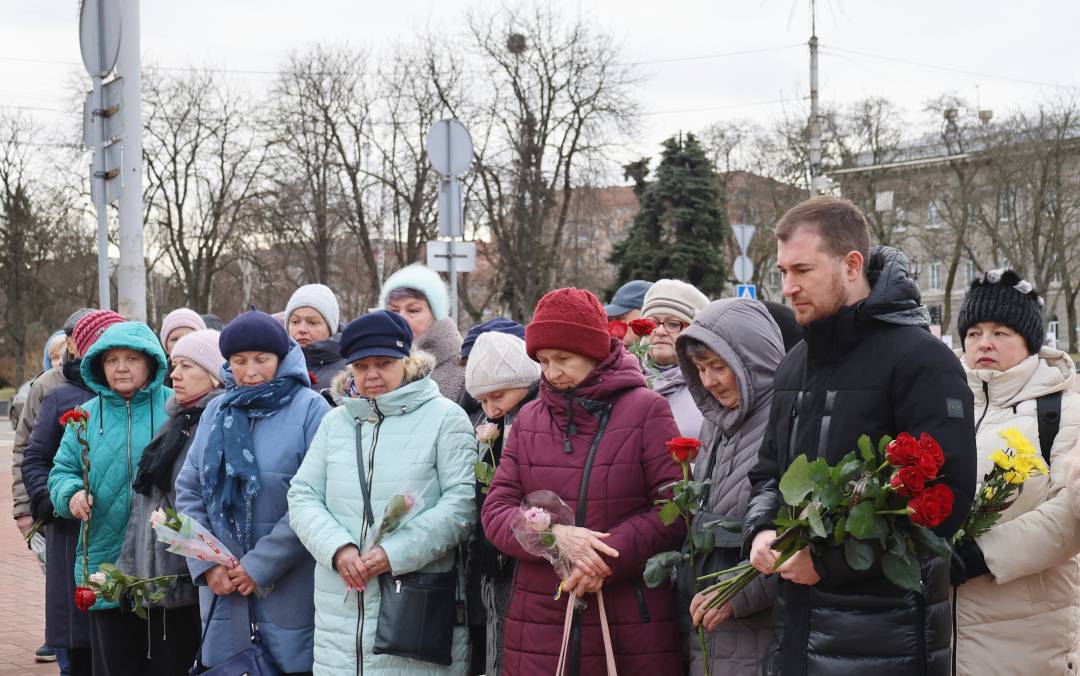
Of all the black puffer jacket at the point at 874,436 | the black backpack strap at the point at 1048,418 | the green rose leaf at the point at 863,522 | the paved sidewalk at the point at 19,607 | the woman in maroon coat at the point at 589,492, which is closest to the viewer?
the green rose leaf at the point at 863,522

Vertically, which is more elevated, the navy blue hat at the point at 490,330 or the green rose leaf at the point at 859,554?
the navy blue hat at the point at 490,330

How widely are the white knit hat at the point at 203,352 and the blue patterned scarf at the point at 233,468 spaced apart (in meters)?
0.69

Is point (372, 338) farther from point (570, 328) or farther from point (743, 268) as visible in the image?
point (743, 268)

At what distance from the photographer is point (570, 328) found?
4125mm

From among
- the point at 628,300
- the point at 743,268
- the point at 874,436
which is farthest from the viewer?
the point at 743,268

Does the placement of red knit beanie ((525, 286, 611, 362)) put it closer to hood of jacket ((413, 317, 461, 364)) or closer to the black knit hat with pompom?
the black knit hat with pompom

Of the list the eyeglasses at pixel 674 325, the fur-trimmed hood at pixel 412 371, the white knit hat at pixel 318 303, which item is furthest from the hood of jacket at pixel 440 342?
the eyeglasses at pixel 674 325

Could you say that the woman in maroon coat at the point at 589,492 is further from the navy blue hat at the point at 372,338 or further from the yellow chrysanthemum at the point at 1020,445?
the yellow chrysanthemum at the point at 1020,445

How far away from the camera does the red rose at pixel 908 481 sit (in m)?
2.72

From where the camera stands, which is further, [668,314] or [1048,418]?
[668,314]

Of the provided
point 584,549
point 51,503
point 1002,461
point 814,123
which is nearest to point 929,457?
point 1002,461

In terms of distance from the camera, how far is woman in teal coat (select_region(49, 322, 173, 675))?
562cm

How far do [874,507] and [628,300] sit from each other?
14.8ft

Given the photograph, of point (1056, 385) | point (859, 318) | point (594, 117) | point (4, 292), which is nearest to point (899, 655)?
point (859, 318)
